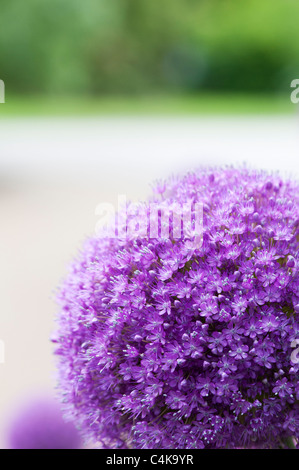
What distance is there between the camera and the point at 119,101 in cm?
1773

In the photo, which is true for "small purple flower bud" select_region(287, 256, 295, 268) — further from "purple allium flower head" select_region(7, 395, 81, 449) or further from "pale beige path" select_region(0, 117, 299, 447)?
"pale beige path" select_region(0, 117, 299, 447)

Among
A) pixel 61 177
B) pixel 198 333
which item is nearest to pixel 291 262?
pixel 198 333

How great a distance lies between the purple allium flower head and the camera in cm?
234

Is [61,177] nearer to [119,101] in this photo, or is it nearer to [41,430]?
[119,101]

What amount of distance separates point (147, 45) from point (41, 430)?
17.4 metres

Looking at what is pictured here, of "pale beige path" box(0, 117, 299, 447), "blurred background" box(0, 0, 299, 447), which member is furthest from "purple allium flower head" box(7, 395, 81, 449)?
"blurred background" box(0, 0, 299, 447)

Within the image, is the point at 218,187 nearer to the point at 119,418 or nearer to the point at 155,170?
the point at 119,418

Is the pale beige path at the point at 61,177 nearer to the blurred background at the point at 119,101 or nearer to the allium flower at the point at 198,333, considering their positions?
the blurred background at the point at 119,101

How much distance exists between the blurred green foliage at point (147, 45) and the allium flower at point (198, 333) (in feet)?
48.8

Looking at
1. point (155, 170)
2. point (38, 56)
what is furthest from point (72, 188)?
point (38, 56)

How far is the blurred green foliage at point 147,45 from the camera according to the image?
15.7 metres

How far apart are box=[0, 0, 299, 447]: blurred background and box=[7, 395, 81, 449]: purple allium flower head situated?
3536 millimetres

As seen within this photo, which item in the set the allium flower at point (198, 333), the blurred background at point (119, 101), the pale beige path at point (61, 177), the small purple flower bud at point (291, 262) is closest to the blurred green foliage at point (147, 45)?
the blurred background at point (119, 101)

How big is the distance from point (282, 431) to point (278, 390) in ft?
0.43
